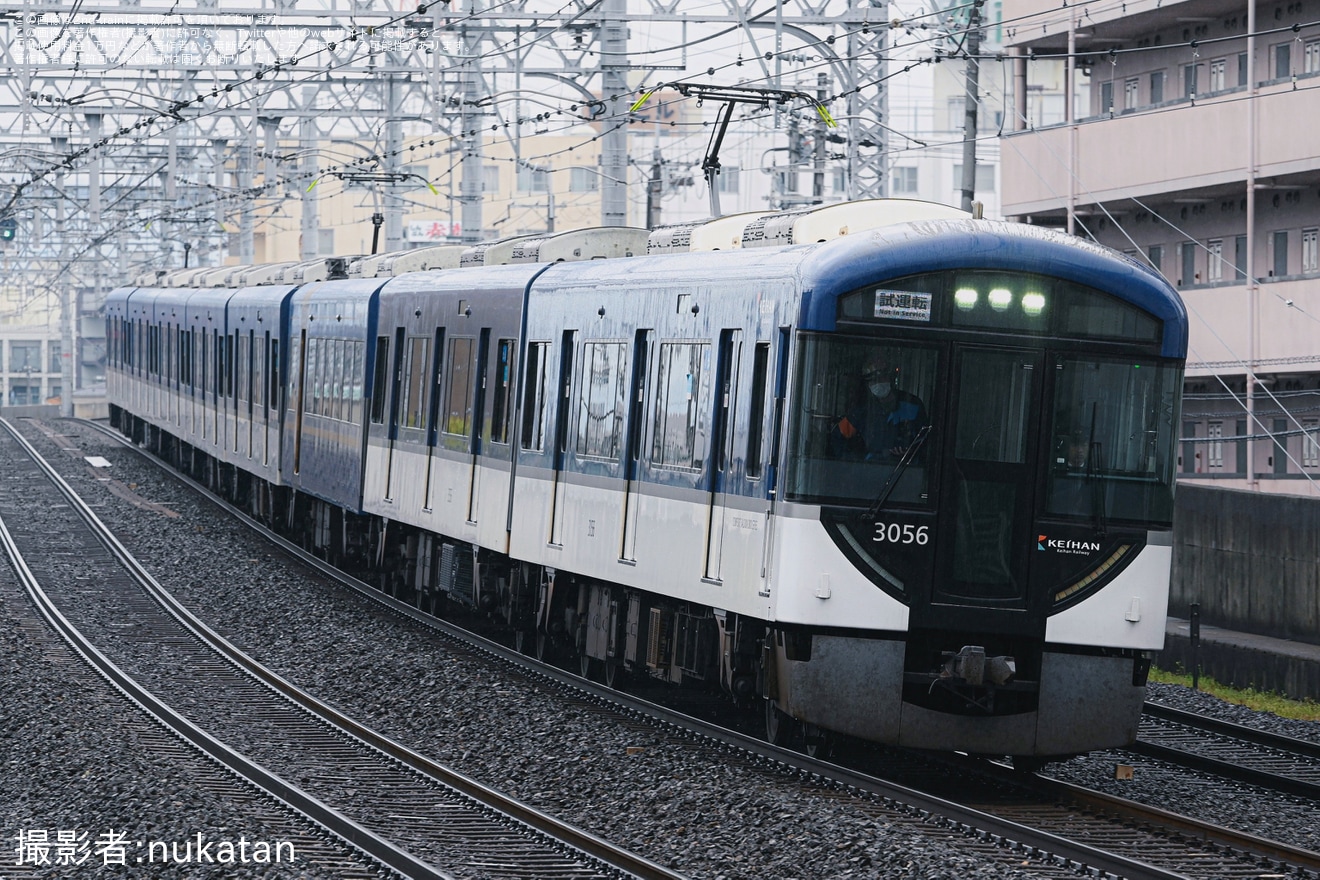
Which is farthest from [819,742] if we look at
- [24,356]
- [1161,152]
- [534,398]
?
[24,356]

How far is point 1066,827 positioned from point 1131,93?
23.3m

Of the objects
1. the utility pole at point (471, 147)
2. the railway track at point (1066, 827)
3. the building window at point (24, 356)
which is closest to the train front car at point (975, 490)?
the railway track at point (1066, 827)

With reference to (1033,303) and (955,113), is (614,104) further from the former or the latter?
(955,113)

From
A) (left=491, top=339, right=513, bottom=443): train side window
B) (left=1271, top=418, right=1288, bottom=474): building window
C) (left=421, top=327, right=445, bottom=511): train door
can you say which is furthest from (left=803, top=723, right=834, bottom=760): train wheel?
(left=1271, top=418, right=1288, bottom=474): building window

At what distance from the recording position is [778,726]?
11.7 m

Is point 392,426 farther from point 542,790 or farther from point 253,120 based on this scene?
point 253,120

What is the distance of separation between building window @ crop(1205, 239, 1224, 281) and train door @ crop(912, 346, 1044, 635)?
18927 mm

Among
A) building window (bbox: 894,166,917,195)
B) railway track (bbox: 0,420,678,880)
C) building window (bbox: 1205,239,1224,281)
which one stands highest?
building window (bbox: 894,166,917,195)

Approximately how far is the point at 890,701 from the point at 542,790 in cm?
191

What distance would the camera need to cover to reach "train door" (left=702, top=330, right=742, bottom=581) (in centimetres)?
1152

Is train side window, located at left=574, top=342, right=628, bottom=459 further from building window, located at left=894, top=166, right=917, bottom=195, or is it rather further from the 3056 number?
building window, located at left=894, top=166, right=917, bottom=195

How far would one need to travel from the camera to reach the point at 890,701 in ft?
34.9

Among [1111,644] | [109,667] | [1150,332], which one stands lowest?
[109,667]

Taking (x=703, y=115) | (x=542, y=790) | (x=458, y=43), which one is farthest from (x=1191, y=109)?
(x=703, y=115)
